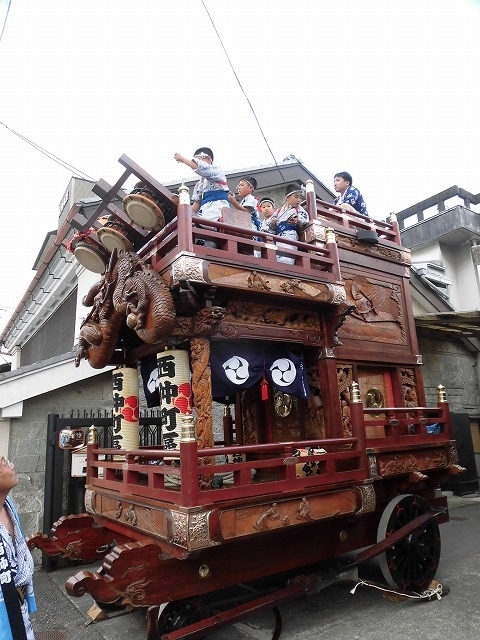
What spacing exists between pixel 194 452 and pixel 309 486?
1.56 meters

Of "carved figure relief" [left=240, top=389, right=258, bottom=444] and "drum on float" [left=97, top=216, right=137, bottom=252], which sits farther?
"carved figure relief" [left=240, top=389, right=258, bottom=444]

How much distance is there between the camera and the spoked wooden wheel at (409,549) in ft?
18.0

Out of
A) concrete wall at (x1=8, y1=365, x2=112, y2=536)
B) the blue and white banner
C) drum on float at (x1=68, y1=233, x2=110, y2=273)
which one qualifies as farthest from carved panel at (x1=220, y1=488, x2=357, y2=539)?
concrete wall at (x1=8, y1=365, x2=112, y2=536)

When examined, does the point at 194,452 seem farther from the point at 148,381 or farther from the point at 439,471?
the point at 439,471

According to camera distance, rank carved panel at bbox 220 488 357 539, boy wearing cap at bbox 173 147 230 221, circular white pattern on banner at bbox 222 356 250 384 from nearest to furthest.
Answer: carved panel at bbox 220 488 357 539 < circular white pattern on banner at bbox 222 356 250 384 < boy wearing cap at bbox 173 147 230 221

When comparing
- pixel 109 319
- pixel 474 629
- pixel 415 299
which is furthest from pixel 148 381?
pixel 415 299

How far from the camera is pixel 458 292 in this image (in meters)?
16.0

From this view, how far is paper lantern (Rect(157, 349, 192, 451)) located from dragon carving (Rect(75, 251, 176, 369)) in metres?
0.35

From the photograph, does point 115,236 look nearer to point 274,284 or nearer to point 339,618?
point 274,284

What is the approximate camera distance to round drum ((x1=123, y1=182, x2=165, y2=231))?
572 centimetres

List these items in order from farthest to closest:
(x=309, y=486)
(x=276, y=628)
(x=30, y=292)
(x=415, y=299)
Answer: (x=415, y=299) → (x=30, y=292) → (x=309, y=486) → (x=276, y=628)

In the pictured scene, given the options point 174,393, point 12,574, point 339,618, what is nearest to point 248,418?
point 174,393

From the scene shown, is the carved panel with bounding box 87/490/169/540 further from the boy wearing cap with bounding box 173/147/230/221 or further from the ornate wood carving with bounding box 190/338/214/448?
the boy wearing cap with bounding box 173/147/230/221

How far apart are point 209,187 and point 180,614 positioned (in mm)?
5212
